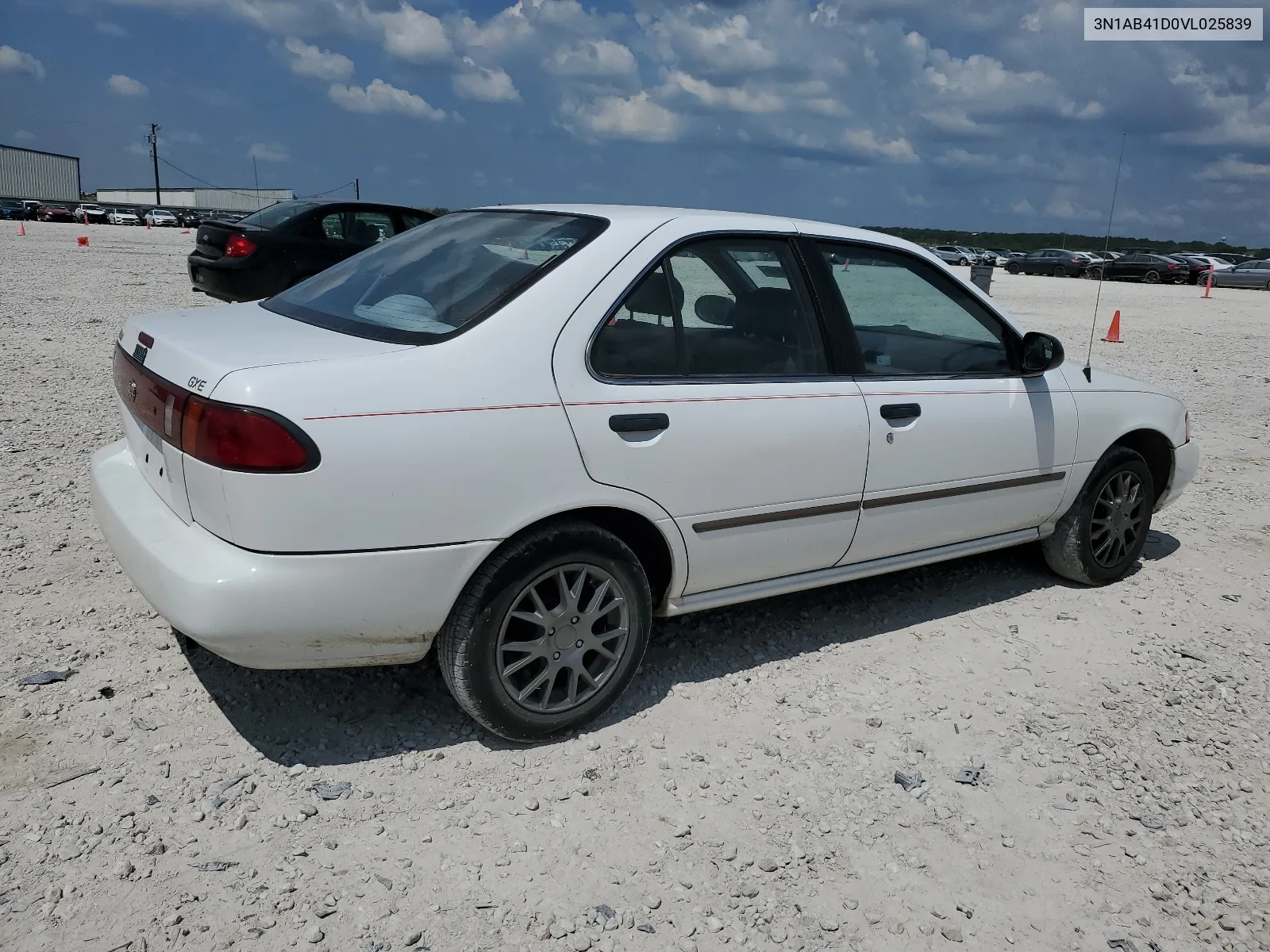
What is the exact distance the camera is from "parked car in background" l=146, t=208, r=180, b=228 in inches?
2409

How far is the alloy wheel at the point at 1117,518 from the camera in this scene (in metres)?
4.90

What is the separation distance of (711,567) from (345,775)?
1.38 metres

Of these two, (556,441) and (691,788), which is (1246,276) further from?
(556,441)

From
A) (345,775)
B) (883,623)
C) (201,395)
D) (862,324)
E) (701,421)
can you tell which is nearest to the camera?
(201,395)

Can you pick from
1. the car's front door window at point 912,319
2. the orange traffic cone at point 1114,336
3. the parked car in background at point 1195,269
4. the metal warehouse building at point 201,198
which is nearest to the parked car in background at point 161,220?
the metal warehouse building at point 201,198

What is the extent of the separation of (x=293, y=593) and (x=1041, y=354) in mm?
3200

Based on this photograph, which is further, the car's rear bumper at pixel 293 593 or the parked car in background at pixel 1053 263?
the parked car in background at pixel 1053 263

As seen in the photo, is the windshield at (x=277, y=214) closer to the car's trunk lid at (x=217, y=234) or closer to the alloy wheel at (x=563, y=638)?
the car's trunk lid at (x=217, y=234)

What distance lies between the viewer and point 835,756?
3352 millimetres

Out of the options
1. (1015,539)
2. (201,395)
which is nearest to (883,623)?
(1015,539)

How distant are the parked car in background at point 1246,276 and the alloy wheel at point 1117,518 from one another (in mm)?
37135

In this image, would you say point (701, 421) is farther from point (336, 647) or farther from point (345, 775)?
point (345, 775)

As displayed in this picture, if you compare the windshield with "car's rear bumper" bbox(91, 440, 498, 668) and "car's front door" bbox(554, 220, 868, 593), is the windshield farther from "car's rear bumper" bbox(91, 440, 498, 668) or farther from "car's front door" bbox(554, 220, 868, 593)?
"car's rear bumper" bbox(91, 440, 498, 668)

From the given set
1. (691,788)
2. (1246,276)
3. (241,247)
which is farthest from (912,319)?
(1246,276)
